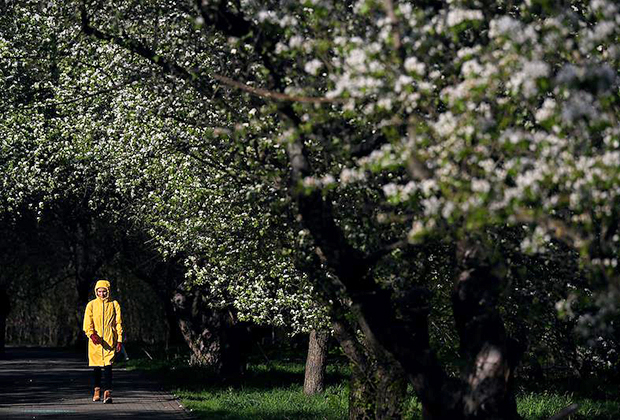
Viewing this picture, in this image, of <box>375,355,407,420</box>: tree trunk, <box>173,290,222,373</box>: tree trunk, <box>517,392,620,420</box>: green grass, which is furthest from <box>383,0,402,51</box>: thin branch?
<box>173,290,222,373</box>: tree trunk

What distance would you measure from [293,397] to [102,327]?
3.78m

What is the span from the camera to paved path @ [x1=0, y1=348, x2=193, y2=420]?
16.5 meters

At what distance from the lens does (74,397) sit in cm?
2016

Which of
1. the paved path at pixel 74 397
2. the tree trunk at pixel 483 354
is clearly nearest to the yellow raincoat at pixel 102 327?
the paved path at pixel 74 397

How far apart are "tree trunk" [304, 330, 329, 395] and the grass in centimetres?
21

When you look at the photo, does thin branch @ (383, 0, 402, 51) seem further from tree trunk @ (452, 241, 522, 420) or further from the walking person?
the walking person

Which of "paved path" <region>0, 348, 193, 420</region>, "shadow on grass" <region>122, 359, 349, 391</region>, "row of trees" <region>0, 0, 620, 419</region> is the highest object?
"row of trees" <region>0, 0, 620, 419</region>

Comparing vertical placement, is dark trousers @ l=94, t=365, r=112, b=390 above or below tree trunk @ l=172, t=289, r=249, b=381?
below

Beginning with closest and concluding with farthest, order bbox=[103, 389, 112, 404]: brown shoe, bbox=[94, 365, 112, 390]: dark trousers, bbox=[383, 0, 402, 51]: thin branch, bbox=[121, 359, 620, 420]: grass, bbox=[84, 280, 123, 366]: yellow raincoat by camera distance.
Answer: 1. bbox=[383, 0, 402, 51]: thin branch
2. bbox=[121, 359, 620, 420]: grass
3. bbox=[84, 280, 123, 366]: yellow raincoat
4. bbox=[94, 365, 112, 390]: dark trousers
5. bbox=[103, 389, 112, 404]: brown shoe

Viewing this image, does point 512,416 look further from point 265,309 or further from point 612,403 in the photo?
point 612,403

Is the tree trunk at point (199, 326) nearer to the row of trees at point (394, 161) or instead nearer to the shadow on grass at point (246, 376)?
the shadow on grass at point (246, 376)

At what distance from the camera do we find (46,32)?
17531 mm

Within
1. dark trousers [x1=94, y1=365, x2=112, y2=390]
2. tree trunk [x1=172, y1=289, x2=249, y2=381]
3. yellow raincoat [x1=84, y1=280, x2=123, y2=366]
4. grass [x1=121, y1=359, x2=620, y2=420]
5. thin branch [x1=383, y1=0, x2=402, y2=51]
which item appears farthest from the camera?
tree trunk [x1=172, y1=289, x2=249, y2=381]

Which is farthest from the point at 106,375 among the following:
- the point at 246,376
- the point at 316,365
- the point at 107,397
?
the point at 246,376
